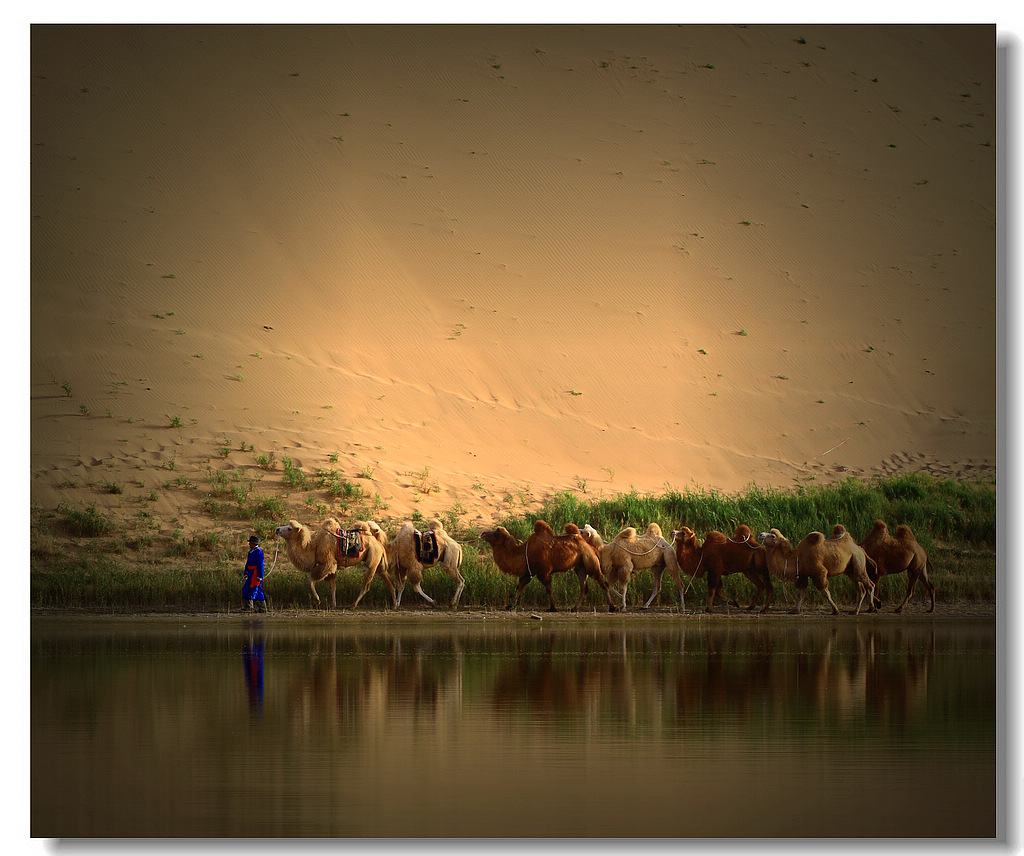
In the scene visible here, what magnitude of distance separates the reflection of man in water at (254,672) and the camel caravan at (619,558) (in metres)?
2.41

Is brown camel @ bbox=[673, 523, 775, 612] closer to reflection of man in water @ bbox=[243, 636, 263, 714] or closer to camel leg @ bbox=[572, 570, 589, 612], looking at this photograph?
camel leg @ bbox=[572, 570, 589, 612]

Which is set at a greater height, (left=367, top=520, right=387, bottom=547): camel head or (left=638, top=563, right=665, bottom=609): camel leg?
(left=367, top=520, right=387, bottom=547): camel head

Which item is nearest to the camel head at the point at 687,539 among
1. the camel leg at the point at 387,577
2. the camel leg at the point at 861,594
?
the camel leg at the point at 861,594

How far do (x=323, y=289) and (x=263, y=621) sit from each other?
43.1 ft

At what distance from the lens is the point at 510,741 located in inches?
285

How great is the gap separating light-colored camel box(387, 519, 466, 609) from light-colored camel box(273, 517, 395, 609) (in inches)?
6.5

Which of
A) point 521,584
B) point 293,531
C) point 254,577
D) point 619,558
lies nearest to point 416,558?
point 521,584

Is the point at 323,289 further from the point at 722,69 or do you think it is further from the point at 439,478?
the point at 722,69

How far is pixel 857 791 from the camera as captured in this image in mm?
6379

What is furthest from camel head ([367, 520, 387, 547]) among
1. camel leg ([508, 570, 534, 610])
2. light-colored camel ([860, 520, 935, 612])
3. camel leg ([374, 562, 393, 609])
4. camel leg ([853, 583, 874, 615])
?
light-colored camel ([860, 520, 935, 612])

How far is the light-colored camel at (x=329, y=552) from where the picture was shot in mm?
14062

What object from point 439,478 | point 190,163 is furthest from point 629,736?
point 190,163

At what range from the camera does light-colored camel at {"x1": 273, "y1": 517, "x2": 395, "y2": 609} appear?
554 inches

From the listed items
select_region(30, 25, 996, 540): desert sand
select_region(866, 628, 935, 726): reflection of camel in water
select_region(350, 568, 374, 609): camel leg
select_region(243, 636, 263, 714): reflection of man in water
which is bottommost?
select_region(866, 628, 935, 726): reflection of camel in water
